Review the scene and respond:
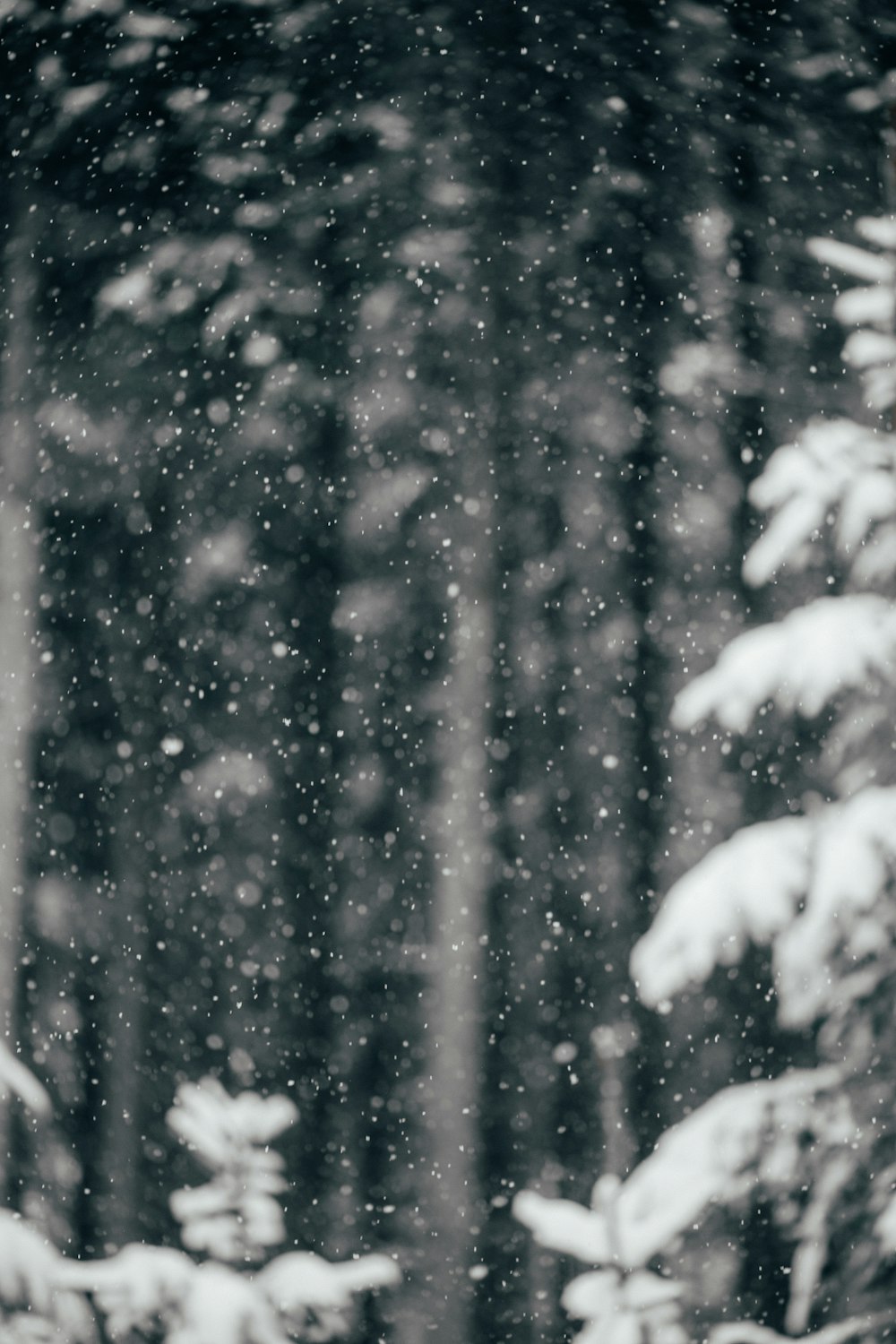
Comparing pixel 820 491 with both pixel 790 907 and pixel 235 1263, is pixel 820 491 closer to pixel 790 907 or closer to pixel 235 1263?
pixel 790 907

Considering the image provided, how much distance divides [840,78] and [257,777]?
239mm

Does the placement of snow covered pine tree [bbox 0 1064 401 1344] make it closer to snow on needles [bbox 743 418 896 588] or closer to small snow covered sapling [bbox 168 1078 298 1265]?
small snow covered sapling [bbox 168 1078 298 1265]

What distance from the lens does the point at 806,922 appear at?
0.87 feet

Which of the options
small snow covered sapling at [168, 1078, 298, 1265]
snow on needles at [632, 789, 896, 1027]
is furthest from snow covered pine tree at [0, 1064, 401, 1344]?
snow on needles at [632, 789, 896, 1027]

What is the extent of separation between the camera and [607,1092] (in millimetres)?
261

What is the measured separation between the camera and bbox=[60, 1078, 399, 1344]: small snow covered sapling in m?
0.27

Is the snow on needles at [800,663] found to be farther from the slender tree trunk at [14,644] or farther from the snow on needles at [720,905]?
the slender tree trunk at [14,644]

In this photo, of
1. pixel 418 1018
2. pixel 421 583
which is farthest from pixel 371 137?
pixel 418 1018

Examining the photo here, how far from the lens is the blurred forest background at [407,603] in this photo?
10.0 inches

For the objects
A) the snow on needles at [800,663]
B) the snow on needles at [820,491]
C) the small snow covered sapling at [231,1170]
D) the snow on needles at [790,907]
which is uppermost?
the snow on needles at [820,491]

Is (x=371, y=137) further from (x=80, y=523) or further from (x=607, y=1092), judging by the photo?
(x=607, y=1092)

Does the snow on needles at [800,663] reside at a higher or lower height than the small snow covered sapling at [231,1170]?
higher

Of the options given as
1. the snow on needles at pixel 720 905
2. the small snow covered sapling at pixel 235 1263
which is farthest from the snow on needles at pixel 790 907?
the small snow covered sapling at pixel 235 1263

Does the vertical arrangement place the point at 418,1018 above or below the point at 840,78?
below
